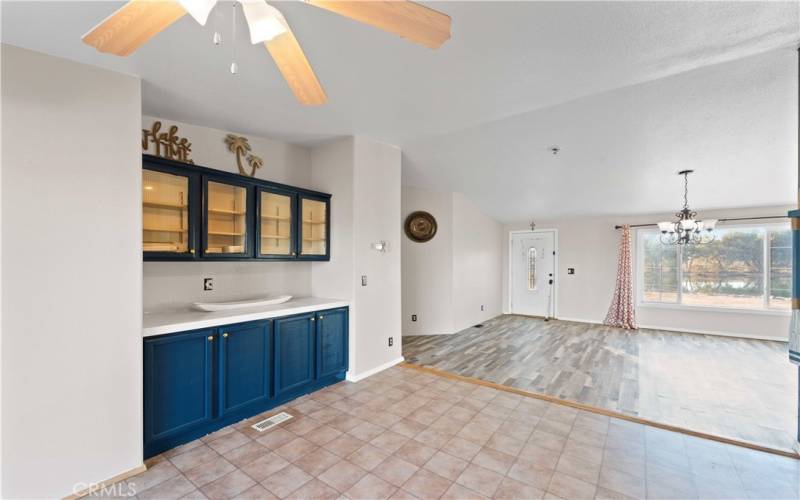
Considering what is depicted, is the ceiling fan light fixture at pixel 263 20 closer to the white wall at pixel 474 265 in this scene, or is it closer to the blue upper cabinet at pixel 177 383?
the blue upper cabinet at pixel 177 383

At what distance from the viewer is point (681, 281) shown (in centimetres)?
612

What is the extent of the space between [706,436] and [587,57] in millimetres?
2903

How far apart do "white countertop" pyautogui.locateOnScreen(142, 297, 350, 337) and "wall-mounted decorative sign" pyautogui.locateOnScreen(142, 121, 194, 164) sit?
1.32 metres

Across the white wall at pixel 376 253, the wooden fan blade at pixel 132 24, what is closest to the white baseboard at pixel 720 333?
the white wall at pixel 376 253

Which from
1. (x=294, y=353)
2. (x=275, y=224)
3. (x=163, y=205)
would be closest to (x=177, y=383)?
(x=294, y=353)

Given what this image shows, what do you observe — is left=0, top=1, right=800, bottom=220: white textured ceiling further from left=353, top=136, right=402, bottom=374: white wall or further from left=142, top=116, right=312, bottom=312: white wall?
left=353, top=136, right=402, bottom=374: white wall

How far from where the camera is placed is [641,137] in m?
3.53

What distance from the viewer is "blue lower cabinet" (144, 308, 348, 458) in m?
2.22

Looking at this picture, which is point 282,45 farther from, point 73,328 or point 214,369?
point 214,369

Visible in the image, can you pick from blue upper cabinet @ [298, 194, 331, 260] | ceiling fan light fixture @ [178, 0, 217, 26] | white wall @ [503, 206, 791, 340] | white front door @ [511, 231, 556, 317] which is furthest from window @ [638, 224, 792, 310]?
ceiling fan light fixture @ [178, 0, 217, 26]

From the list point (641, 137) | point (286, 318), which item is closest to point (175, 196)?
point (286, 318)

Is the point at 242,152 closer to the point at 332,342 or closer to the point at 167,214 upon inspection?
the point at 167,214

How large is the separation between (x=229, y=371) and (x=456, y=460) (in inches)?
71.8

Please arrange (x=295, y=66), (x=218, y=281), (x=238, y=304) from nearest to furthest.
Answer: (x=295, y=66) → (x=238, y=304) → (x=218, y=281)
